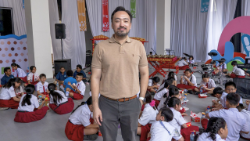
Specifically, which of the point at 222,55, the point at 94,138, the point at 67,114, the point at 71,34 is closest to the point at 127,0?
the point at 71,34

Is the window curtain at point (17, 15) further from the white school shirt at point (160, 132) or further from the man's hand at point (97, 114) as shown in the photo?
the man's hand at point (97, 114)

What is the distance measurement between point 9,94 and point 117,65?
3203 millimetres

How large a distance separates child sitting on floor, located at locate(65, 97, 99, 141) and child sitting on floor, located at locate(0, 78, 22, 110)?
1.75m

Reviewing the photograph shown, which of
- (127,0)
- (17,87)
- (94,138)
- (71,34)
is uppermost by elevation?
(127,0)

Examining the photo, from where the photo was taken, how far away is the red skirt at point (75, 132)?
2.57 metres

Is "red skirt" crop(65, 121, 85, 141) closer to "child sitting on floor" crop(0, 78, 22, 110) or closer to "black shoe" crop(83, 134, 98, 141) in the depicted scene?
"black shoe" crop(83, 134, 98, 141)

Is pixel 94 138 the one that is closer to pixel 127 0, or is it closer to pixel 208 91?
pixel 208 91

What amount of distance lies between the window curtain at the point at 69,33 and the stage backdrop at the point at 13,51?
138cm

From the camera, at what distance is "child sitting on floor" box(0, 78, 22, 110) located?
12.2ft


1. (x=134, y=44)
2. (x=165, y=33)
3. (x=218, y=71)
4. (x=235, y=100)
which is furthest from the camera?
(x=165, y=33)

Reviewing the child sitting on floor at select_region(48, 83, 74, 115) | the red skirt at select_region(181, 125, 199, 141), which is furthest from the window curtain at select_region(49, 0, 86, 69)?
the red skirt at select_region(181, 125, 199, 141)

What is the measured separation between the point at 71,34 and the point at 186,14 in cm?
592

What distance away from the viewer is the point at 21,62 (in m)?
6.41

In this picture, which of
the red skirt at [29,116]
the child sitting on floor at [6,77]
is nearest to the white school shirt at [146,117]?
the red skirt at [29,116]
